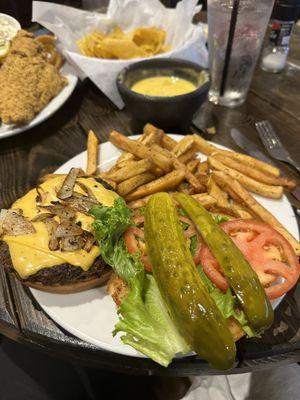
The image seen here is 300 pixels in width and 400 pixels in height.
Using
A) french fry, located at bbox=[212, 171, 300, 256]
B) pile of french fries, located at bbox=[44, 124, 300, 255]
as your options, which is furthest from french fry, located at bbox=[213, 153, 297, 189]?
french fry, located at bbox=[212, 171, 300, 256]

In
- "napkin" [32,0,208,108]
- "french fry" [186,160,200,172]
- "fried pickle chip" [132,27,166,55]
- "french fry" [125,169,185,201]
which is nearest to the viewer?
"french fry" [125,169,185,201]

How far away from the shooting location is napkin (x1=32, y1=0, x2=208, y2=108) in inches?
90.7

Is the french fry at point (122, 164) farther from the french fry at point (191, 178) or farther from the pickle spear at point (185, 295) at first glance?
the pickle spear at point (185, 295)

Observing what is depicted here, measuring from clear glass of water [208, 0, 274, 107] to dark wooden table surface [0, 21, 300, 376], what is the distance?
4.7 inches

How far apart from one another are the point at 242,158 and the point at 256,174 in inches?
4.6

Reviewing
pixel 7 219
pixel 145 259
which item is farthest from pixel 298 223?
pixel 7 219

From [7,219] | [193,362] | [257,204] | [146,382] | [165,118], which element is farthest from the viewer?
[165,118]

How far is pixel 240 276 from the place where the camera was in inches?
42.9

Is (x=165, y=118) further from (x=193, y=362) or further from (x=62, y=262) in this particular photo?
(x=193, y=362)

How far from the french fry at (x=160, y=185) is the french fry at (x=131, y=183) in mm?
27

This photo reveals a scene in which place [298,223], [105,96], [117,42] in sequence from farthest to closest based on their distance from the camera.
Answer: [105,96], [117,42], [298,223]

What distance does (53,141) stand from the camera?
2.21 meters

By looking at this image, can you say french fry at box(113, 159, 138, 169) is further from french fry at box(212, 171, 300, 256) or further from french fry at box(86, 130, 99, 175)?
french fry at box(212, 171, 300, 256)

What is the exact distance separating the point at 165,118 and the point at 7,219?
1081mm
